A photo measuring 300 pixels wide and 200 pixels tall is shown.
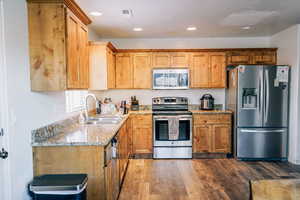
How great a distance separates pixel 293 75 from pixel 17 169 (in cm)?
466

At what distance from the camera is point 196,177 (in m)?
3.58

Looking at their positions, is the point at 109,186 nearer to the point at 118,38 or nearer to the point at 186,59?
the point at 186,59

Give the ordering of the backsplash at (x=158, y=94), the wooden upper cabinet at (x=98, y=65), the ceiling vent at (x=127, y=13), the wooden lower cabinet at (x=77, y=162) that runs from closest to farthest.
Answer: the wooden lower cabinet at (x=77, y=162) → the ceiling vent at (x=127, y=13) → the wooden upper cabinet at (x=98, y=65) → the backsplash at (x=158, y=94)

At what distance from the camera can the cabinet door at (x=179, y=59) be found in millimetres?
4793

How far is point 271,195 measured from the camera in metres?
1.32

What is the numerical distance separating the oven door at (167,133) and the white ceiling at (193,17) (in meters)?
1.84

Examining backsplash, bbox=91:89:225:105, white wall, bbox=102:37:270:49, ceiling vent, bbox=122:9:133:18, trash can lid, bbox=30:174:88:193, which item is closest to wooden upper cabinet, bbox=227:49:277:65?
white wall, bbox=102:37:270:49

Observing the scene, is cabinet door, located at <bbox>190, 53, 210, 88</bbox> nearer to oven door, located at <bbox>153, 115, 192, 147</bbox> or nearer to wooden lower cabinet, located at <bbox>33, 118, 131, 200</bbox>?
oven door, located at <bbox>153, 115, 192, 147</bbox>

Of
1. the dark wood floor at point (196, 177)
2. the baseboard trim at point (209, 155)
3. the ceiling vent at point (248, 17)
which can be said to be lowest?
the dark wood floor at point (196, 177)

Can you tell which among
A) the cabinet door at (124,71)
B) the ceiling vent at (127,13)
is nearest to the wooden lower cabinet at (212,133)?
the cabinet door at (124,71)

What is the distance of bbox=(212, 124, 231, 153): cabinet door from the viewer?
14.9 ft

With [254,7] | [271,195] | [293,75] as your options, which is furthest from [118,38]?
[271,195]

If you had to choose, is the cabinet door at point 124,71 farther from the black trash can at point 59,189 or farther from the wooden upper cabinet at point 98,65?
the black trash can at point 59,189

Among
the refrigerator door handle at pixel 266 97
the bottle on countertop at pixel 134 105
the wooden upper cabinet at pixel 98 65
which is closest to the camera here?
the wooden upper cabinet at pixel 98 65
